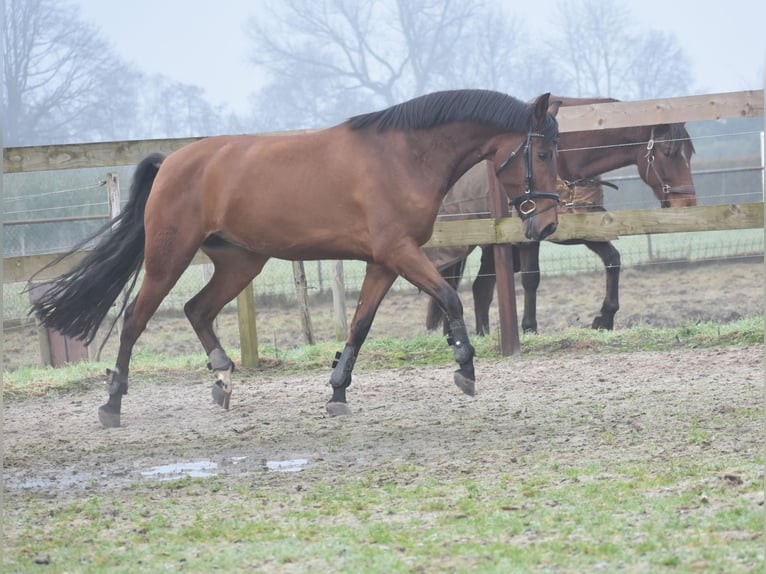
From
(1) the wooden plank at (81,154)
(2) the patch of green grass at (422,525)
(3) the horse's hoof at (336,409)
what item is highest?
(1) the wooden plank at (81,154)

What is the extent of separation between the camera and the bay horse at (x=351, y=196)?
223 inches

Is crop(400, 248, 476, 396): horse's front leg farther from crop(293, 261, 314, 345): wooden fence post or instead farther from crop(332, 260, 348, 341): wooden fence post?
crop(332, 260, 348, 341): wooden fence post

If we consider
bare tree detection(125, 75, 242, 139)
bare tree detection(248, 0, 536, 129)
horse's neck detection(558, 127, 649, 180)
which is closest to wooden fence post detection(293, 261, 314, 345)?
horse's neck detection(558, 127, 649, 180)

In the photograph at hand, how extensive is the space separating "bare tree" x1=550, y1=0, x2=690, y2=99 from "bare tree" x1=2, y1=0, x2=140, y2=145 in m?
21.2

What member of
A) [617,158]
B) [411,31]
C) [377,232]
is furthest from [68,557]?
[411,31]

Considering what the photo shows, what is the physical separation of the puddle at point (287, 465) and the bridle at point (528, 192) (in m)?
2.06

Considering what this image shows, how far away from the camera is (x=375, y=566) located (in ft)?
9.34

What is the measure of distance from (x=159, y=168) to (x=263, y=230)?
904mm

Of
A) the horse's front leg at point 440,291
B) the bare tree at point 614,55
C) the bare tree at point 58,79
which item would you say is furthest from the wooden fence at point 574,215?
the bare tree at point 614,55

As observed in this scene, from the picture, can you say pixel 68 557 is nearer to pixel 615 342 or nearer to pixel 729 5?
pixel 615 342

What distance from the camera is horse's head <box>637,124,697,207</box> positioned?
338 inches

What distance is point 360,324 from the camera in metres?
5.82

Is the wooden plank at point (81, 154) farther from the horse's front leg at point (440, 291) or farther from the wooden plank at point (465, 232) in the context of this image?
the horse's front leg at point (440, 291)

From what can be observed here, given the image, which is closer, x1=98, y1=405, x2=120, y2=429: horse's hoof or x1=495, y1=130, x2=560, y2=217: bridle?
x1=495, y1=130, x2=560, y2=217: bridle
